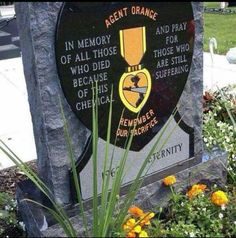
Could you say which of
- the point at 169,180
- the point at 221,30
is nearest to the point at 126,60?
the point at 169,180

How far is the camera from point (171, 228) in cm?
253

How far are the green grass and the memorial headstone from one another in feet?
16.5

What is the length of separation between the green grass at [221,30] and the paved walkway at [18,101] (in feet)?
3.37

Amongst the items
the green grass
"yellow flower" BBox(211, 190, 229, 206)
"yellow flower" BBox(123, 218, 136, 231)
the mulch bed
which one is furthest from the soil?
the green grass

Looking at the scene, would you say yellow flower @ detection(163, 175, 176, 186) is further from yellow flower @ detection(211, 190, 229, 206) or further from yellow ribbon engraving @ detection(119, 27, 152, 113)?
yellow ribbon engraving @ detection(119, 27, 152, 113)

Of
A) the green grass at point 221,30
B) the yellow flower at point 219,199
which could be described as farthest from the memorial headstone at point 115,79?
the green grass at point 221,30

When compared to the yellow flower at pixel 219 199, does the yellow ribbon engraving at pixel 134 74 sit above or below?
above

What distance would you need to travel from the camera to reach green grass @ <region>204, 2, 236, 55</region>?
833cm

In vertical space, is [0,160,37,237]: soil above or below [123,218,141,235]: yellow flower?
below

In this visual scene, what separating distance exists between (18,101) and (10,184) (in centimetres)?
215

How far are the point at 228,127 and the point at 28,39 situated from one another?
200cm

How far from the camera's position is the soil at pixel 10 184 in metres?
2.84

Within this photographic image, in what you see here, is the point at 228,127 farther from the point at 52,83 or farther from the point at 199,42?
the point at 52,83

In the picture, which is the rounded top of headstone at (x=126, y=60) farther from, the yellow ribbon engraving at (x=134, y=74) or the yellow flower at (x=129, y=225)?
the yellow flower at (x=129, y=225)
